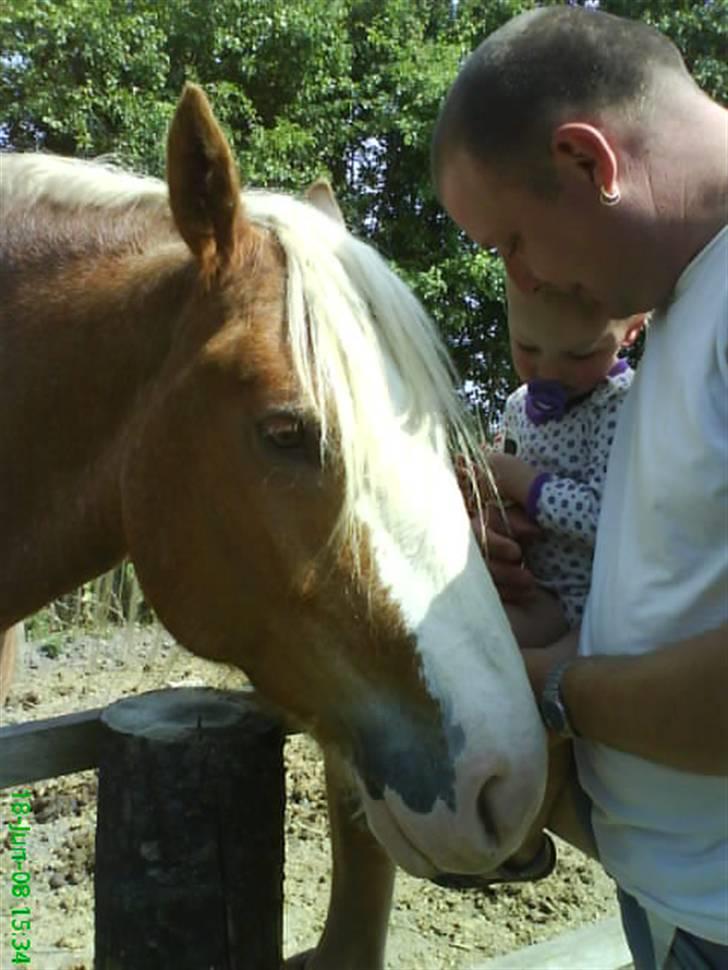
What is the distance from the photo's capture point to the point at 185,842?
1694 millimetres

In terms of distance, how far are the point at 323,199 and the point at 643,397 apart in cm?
101

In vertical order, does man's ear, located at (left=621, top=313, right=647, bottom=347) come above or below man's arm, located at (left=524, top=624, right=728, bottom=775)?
above

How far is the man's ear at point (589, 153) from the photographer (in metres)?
1.40

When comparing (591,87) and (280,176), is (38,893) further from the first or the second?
(280,176)

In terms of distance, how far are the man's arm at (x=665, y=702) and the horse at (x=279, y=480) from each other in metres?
0.13

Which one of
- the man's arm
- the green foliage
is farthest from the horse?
the green foliage

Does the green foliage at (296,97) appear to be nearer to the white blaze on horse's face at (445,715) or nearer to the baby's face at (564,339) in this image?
the baby's face at (564,339)

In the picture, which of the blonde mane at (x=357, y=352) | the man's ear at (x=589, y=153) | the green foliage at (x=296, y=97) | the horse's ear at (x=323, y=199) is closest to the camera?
the man's ear at (x=589, y=153)

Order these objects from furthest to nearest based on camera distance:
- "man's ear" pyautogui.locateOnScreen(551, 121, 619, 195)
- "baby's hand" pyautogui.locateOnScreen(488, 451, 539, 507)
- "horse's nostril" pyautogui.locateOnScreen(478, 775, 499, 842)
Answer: "baby's hand" pyautogui.locateOnScreen(488, 451, 539, 507) → "horse's nostril" pyautogui.locateOnScreen(478, 775, 499, 842) → "man's ear" pyautogui.locateOnScreen(551, 121, 619, 195)

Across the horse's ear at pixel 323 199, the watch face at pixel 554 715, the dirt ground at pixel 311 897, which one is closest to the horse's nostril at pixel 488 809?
the watch face at pixel 554 715

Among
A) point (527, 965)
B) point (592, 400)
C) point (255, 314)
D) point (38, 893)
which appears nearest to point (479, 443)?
point (592, 400)

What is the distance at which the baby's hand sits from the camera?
6.42 feet

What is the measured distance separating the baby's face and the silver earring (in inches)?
17.3

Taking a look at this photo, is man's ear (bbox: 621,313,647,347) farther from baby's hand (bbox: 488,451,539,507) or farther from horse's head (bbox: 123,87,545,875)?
horse's head (bbox: 123,87,545,875)
